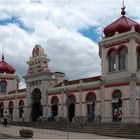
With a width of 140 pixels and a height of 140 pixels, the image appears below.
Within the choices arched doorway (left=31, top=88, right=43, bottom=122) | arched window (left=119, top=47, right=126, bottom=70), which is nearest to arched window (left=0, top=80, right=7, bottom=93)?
arched doorway (left=31, top=88, right=43, bottom=122)

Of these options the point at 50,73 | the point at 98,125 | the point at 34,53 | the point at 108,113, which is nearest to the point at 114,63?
the point at 108,113

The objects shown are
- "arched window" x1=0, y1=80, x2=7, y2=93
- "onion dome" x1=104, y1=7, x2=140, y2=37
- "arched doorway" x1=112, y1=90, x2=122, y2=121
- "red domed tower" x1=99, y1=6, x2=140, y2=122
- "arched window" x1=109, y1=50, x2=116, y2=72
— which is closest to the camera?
"red domed tower" x1=99, y1=6, x2=140, y2=122

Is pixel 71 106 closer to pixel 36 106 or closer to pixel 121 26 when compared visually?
pixel 36 106

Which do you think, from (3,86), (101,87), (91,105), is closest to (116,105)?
(101,87)

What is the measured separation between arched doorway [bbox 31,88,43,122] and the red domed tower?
13935 millimetres

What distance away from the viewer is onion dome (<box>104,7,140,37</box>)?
1719 inches

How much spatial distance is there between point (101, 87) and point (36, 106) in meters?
15.1

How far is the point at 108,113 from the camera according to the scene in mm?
43312

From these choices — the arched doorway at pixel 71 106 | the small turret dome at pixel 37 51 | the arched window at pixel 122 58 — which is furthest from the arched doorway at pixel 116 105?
the small turret dome at pixel 37 51

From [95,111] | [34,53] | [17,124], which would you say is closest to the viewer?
[95,111]

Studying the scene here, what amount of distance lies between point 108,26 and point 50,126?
1389 cm

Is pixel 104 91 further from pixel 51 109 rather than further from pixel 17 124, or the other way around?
pixel 17 124

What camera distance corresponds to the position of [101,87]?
4441cm

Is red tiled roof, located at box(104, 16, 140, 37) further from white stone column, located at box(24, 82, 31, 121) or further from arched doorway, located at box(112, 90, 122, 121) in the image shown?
white stone column, located at box(24, 82, 31, 121)
